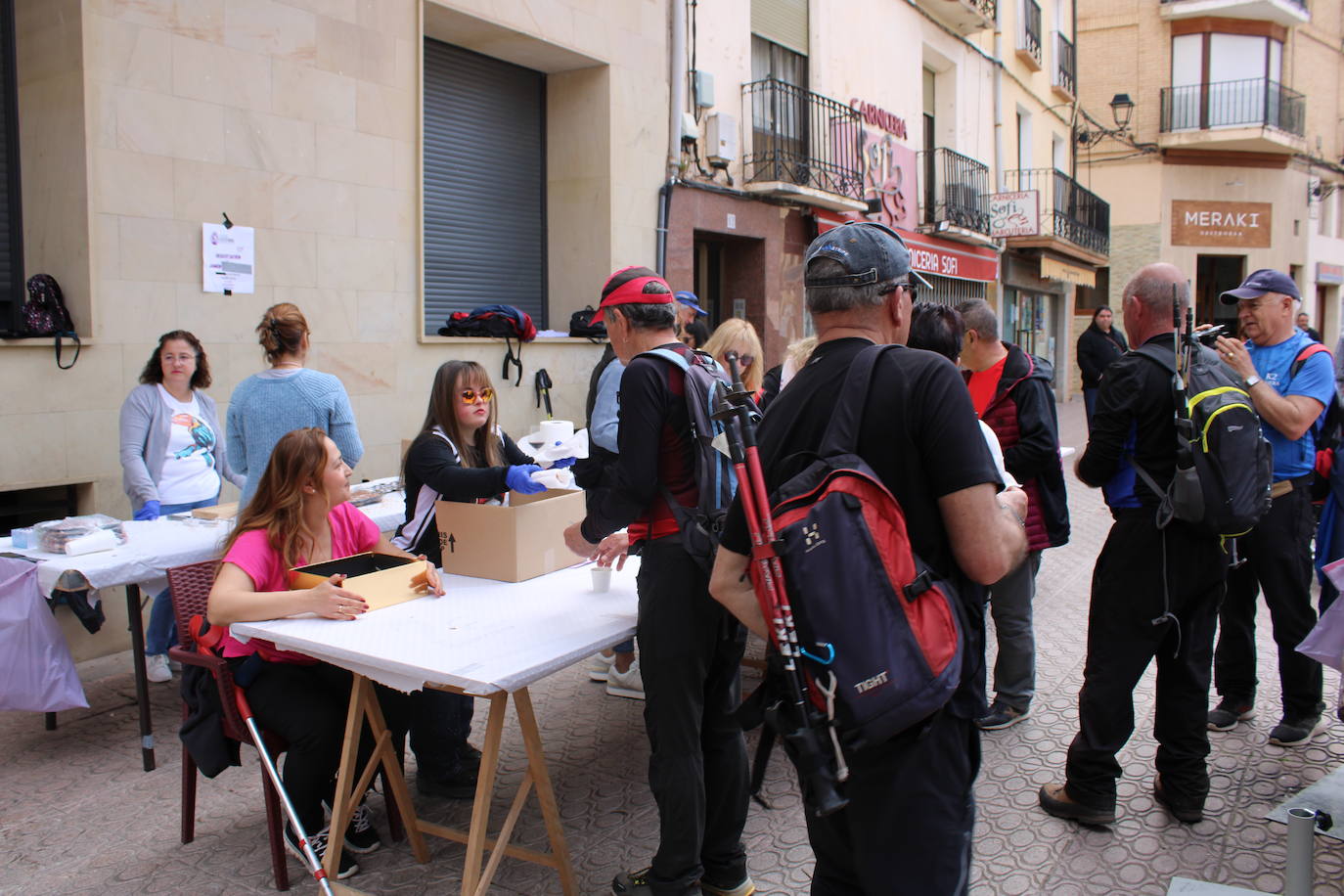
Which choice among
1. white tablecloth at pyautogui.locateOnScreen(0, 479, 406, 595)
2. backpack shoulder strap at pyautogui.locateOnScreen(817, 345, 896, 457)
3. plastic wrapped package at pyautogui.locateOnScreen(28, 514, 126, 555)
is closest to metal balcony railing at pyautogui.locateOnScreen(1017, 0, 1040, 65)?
white tablecloth at pyautogui.locateOnScreen(0, 479, 406, 595)

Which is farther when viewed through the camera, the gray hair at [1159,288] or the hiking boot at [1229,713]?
the hiking boot at [1229,713]

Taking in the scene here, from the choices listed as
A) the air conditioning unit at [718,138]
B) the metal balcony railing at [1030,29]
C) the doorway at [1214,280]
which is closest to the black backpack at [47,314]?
the air conditioning unit at [718,138]

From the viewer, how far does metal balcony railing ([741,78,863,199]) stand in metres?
11.7

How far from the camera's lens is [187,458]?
541cm

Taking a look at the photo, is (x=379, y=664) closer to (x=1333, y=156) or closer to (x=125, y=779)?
(x=125, y=779)

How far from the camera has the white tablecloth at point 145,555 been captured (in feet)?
13.2

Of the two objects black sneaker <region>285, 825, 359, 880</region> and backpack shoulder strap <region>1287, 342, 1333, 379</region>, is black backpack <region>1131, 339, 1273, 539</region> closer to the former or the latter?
backpack shoulder strap <region>1287, 342, 1333, 379</region>

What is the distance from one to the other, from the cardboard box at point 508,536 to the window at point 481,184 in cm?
498

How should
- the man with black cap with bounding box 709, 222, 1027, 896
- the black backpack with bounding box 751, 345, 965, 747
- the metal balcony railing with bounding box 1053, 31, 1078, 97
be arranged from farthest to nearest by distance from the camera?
the metal balcony railing with bounding box 1053, 31, 1078, 97 → the man with black cap with bounding box 709, 222, 1027, 896 → the black backpack with bounding box 751, 345, 965, 747

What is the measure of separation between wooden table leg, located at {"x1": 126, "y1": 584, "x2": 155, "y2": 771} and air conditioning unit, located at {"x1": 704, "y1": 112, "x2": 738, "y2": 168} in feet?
25.7

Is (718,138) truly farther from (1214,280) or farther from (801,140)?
(1214,280)

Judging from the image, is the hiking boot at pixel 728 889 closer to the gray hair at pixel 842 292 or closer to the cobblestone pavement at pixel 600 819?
the cobblestone pavement at pixel 600 819

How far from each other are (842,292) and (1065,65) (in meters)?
23.6

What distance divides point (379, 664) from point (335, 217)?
16.8 feet
